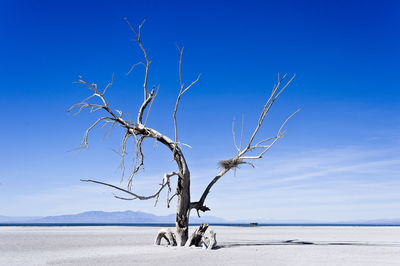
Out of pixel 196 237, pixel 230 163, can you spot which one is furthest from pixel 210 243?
pixel 230 163

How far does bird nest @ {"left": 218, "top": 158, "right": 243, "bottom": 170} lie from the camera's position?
12.7 metres

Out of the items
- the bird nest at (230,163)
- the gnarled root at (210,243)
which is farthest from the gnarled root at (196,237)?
the bird nest at (230,163)

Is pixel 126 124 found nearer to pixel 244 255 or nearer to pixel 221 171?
pixel 221 171

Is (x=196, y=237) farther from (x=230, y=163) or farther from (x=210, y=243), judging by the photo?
(x=230, y=163)

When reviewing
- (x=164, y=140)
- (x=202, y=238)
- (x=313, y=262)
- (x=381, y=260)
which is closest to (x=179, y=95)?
(x=164, y=140)

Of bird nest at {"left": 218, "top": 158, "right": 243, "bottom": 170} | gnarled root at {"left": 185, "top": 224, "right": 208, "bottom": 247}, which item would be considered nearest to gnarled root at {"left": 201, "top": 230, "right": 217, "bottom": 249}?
gnarled root at {"left": 185, "top": 224, "right": 208, "bottom": 247}

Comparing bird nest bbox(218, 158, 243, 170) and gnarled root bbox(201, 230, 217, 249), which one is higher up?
bird nest bbox(218, 158, 243, 170)

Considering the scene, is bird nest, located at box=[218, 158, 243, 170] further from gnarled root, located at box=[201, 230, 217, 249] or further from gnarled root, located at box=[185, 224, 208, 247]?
gnarled root, located at box=[201, 230, 217, 249]

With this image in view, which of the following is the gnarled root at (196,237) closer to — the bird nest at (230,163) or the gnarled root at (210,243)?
the gnarled root at (210,243)

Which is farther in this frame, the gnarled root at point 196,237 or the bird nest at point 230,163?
the bird nest at point 230,163

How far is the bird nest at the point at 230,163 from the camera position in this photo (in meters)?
12.7

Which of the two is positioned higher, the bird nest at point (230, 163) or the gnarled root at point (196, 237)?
the bird nest at point (230, 163)

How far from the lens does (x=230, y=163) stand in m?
12.8

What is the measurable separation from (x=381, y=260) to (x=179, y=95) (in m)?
6.92
